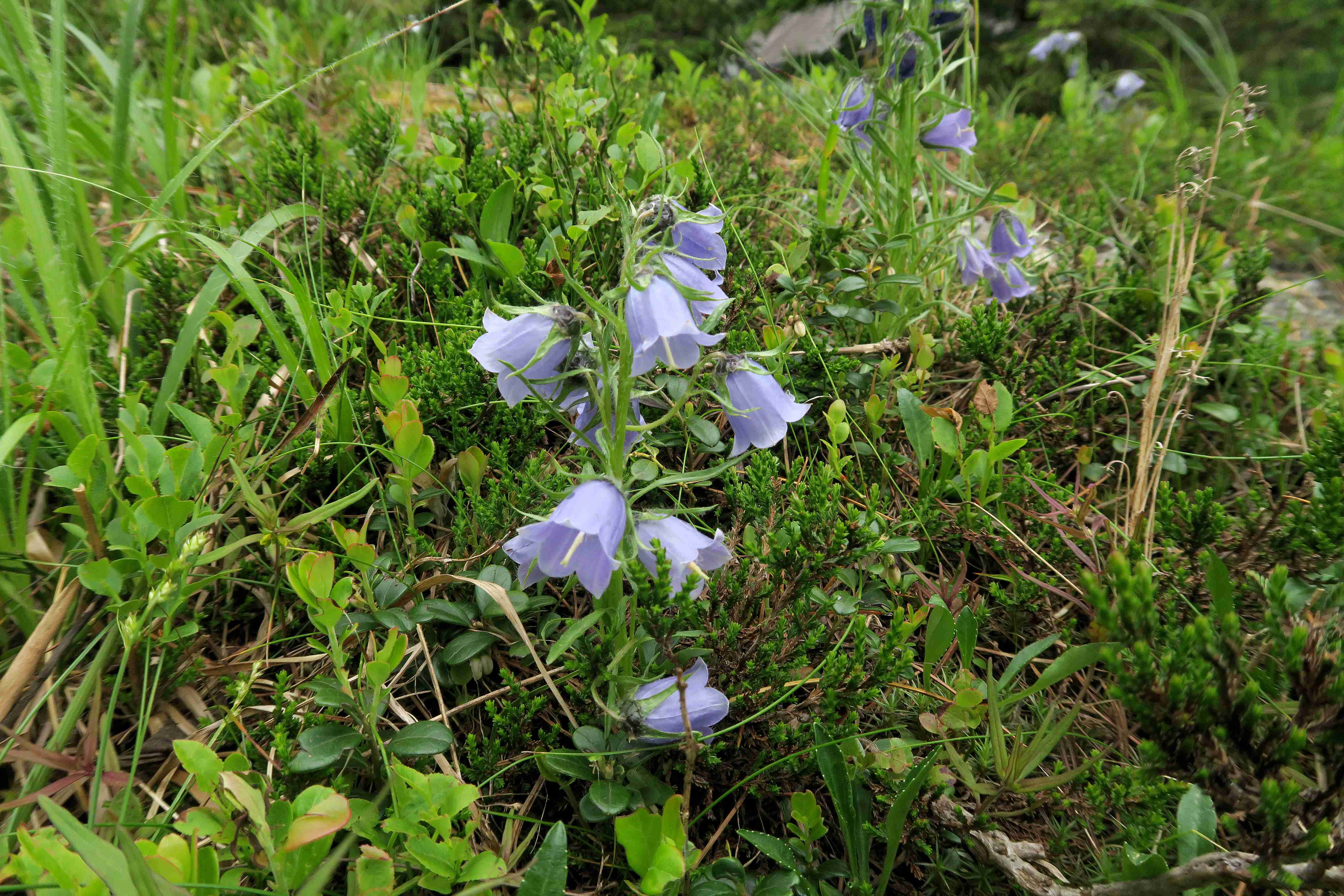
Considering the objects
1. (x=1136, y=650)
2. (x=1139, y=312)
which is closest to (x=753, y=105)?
(x=1139, y=312)

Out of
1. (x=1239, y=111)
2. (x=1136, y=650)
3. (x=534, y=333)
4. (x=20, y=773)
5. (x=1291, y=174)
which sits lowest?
(x=1291, y=174)

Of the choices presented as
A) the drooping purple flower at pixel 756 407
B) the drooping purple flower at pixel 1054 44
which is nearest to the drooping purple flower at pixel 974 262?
the drooping purple flower at pixel 756 407

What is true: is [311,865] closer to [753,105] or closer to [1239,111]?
[1239,111]

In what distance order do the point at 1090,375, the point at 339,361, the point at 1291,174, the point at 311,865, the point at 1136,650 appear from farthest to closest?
the point at 1291,174
the point at 1090,375
the point at 339,361
the point at 311,865
the point at 1136,650

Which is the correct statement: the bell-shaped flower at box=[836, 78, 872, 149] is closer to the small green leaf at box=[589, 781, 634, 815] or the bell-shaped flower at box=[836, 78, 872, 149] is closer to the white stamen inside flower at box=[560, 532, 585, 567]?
the white stamen inside flower at box=[560, 532, 585, 567]

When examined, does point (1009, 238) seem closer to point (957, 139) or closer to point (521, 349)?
point (957, 139)

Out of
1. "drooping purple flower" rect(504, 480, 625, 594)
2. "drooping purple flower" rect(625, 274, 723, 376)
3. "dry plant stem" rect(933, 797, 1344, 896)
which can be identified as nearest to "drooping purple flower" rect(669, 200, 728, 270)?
"drooping purple flower" rect(625, 274, 723, 376)

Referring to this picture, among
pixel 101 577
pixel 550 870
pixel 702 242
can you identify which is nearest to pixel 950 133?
pixel 702 242
